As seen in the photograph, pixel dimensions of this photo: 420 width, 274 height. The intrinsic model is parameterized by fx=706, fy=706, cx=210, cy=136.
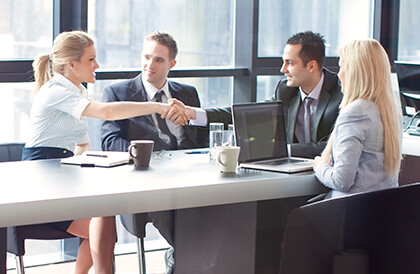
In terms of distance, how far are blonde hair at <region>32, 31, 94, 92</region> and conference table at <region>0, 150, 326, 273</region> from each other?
26.2 inches

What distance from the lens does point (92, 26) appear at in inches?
164

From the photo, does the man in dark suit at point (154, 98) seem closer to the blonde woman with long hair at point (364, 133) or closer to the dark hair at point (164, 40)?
the dark hair at point (164, 40)

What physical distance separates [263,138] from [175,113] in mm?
577

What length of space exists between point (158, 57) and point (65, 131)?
83 centimetres

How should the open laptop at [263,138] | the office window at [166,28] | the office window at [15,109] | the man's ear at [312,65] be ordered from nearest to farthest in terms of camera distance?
the open laptop at [263,138] < the man's ear at [312,65] < the office window at [15,109] < the office window at [166,28]

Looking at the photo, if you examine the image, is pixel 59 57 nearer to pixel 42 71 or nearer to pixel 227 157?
pixel 42 71

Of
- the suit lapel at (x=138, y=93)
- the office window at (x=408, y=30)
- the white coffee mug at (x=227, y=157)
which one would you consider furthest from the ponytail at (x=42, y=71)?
the office window at (x=408, y=30)

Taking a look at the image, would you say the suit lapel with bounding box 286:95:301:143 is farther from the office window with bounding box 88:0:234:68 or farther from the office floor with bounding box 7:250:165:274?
the office window with bounding box 88:0:234:68

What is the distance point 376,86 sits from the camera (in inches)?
103

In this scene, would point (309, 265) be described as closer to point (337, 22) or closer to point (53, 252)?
point (53, 252)

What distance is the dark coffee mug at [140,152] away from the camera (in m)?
2.59

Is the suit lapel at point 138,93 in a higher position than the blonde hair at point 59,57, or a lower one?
lower

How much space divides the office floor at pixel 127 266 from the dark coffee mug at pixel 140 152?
71cm

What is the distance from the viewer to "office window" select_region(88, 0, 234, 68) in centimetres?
427
